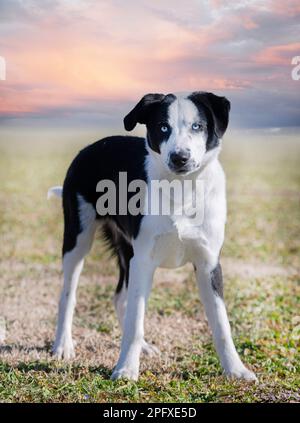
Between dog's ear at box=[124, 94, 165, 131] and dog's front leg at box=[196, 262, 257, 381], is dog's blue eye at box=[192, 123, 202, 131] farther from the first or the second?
dog's front leg at box=[196, 262, 257, 381]

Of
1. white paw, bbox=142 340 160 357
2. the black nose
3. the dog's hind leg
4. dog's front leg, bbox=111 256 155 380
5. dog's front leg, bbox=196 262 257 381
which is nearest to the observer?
the black nose

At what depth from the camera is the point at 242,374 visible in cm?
535

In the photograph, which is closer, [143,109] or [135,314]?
[143,109]

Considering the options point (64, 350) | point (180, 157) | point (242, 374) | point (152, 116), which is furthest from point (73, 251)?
point (180, 157)

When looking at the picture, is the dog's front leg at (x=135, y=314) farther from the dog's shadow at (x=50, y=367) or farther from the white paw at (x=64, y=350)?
the white paw at (x=64, y=350)

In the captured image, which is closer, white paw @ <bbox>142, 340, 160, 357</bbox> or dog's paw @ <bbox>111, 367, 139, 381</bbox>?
dog's paw @ <bbox>111, 367, 139, 381</bbox>

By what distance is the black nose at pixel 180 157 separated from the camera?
15.5 feet

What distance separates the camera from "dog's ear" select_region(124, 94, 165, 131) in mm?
5199

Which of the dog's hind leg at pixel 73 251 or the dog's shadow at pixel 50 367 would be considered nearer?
the dog's shadow at pixel 50 367

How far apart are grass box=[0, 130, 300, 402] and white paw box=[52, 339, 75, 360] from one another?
0.27 ft

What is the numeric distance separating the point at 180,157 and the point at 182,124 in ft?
1.08

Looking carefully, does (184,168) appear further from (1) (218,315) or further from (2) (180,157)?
(1) (218,315)

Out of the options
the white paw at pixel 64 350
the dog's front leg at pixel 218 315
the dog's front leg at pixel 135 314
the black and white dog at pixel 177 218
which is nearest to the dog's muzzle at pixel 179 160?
the black and white dog at pixel 177 218

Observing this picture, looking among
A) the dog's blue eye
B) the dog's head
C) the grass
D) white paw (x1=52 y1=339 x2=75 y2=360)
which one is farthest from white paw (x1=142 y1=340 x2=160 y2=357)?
the dog's blue eye
